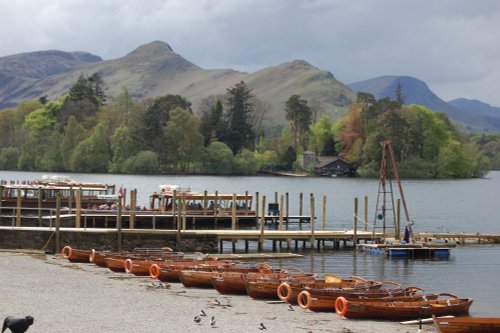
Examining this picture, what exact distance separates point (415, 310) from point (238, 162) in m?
163

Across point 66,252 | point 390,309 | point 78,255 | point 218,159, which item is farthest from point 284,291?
point 218,159

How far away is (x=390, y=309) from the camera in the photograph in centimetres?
3212

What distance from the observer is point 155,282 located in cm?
3853

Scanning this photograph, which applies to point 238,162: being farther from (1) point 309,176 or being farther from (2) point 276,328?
(2) point 276,328

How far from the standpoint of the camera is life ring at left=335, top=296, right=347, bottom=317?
3191 centimetres

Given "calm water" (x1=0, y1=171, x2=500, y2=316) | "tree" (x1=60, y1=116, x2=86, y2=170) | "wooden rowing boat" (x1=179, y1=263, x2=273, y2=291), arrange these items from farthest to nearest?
"tree" (x1=60, y1=116, x2=86, y2=170) < "calm water" (x1=0, y1=171, x2=500, y2=316) < "wooden rowing boat" (x1=179, y1=263, x2=273, y2=291)

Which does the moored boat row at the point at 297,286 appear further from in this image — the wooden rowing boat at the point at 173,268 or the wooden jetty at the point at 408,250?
the wooden jetty at the point at 408,250

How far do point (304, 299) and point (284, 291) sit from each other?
4.67 ft

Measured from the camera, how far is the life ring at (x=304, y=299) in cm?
3288

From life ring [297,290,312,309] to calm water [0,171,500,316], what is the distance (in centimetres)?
783

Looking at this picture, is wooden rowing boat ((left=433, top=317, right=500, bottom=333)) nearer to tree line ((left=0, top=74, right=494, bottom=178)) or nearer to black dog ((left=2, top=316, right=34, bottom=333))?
black dog ((left=2, top=316, right=34, bottom=333))

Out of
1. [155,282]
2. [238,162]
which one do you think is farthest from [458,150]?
[155,282]

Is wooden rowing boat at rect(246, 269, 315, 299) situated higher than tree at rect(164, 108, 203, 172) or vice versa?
tree at rect(164, 108, 203, 172)

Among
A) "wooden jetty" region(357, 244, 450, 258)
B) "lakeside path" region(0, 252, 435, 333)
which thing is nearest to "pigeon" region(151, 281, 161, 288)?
"lakeside path" region(0, 252, 435, 333)
